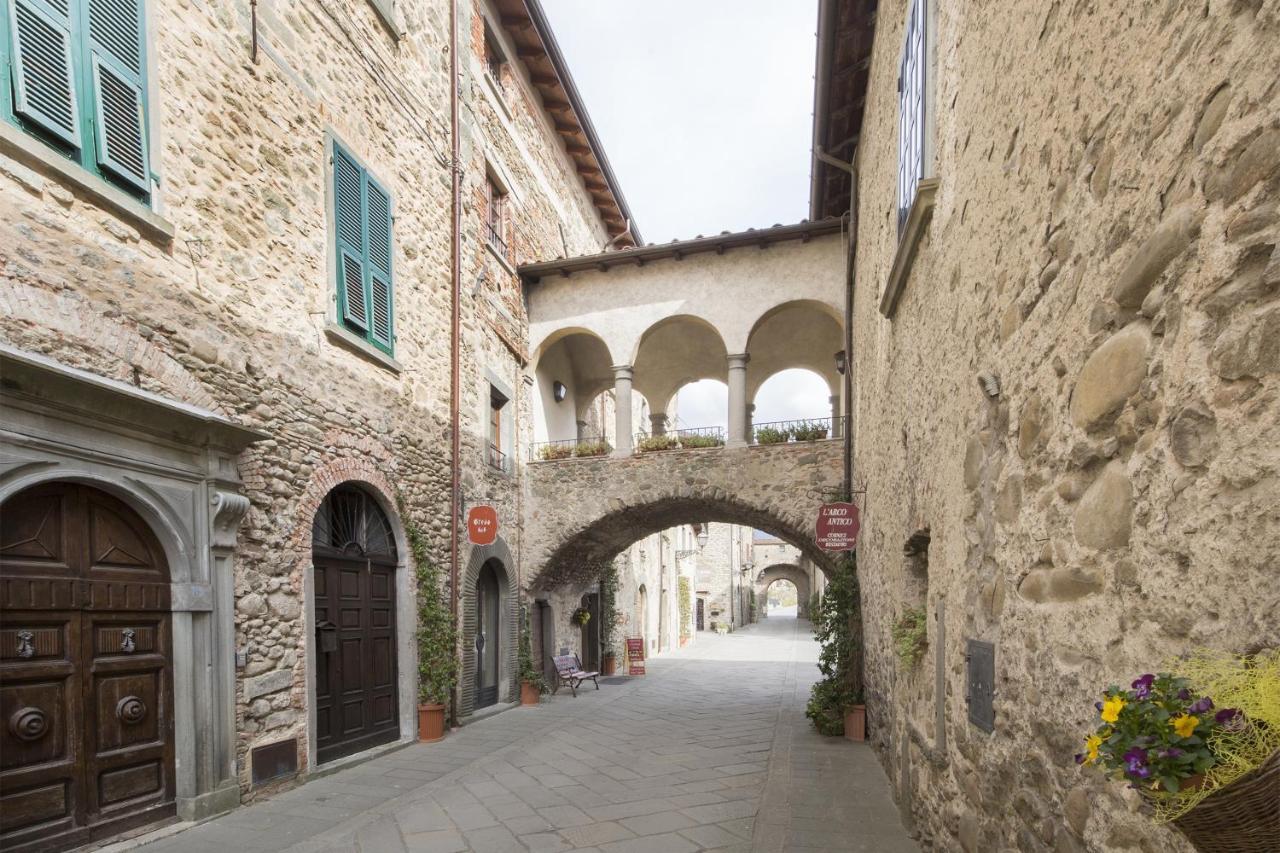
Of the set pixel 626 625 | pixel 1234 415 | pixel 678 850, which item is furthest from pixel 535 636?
pixel 1234 415

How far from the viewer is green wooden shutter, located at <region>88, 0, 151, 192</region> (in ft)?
14.3

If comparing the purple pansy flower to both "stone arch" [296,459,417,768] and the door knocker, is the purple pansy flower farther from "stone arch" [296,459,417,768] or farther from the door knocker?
"stone arch" [296,459,417,768]

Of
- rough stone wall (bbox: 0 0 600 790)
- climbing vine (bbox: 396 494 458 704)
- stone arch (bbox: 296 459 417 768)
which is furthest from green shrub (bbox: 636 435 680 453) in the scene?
stone arch (bbox: 296 459 417 768)

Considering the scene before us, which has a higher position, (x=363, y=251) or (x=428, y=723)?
(x=363, y=251)

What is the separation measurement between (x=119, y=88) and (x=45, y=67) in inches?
17.6

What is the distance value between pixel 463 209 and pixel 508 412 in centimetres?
299

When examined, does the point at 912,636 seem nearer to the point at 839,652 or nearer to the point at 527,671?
the point at 839,652

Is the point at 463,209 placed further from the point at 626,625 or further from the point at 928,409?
the point at 626,625

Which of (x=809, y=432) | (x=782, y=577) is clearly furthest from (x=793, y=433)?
(x=782, y=577)

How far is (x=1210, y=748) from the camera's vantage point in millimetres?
1129

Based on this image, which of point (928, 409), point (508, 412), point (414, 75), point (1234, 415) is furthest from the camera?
point (508, 412)

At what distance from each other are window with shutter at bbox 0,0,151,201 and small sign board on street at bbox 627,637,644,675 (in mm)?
11218

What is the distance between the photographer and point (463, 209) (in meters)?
9.24

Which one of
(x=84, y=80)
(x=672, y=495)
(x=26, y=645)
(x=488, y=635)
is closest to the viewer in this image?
(x=26, y=645)
